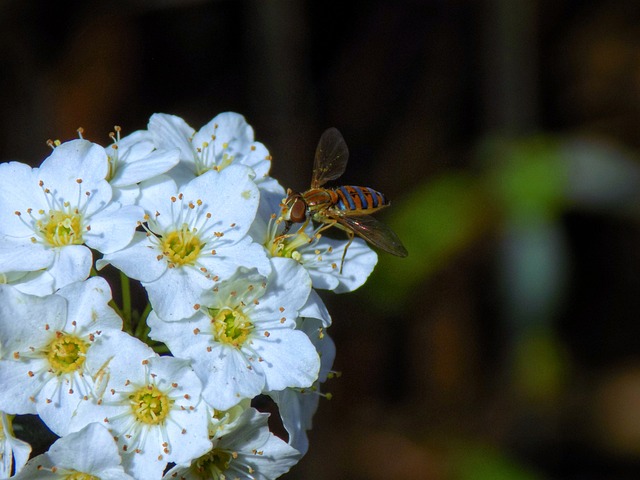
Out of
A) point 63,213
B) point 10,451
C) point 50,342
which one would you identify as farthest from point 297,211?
point 10,451

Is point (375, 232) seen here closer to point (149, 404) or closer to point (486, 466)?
point (149, 404)

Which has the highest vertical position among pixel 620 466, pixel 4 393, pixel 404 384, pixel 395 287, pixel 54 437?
pixel 4 393

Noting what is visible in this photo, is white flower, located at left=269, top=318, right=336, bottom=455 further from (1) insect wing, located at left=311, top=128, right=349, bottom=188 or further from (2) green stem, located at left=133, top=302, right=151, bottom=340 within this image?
(1) insect wing, located at left=311, top=128, right=349, bottom=188

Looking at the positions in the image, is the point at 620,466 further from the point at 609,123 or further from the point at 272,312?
the point at 272,312

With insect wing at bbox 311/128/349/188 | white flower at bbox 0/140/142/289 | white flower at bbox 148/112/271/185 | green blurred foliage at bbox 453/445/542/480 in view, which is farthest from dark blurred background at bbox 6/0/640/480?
white flower at bbox 0/140/142/289

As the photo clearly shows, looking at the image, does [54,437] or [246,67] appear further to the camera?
[246,67]

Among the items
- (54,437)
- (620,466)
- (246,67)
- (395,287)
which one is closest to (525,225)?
(395,287)

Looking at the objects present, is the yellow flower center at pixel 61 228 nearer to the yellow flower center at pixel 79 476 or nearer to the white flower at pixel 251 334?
the white flower at pixel 251 334
